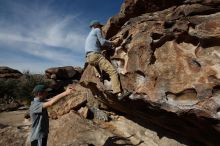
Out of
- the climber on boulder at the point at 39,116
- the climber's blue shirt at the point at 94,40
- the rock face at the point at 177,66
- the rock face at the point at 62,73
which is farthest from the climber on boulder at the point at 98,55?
the rock face at the point at 62,73

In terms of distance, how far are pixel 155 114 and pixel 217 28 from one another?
313 centimetres

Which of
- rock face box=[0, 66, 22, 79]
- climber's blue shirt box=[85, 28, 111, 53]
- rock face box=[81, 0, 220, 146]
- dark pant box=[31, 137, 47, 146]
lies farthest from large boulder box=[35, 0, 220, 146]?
rock face box=[0, 66, 22, 79]

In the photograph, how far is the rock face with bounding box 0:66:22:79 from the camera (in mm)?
33866

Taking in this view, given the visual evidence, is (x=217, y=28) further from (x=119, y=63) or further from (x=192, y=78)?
(x=119, y=63)

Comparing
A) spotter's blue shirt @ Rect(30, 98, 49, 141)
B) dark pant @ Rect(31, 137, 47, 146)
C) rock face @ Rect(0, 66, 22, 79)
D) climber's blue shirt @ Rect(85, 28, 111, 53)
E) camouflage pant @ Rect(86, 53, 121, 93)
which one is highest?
rock face @ Rect(0, 66, 22, 79)

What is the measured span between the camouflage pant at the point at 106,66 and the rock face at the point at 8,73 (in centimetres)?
2670

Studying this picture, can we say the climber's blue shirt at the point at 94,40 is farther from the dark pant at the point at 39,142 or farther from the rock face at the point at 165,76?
the dark pant at the point at 39,142

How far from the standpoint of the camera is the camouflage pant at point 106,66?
30.0 feet

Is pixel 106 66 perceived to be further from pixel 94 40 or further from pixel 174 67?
pixel 174 67

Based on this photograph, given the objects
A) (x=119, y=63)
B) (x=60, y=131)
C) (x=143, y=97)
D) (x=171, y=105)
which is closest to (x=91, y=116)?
(x=60, y=131)

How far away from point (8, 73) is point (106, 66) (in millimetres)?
28184

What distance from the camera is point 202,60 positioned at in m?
7.19

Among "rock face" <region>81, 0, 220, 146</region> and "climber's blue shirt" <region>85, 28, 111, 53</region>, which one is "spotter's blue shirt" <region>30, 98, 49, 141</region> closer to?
"rock face" <region>81, 0, 220, 146</region>

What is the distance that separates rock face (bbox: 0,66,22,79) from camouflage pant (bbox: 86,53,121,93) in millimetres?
26703
